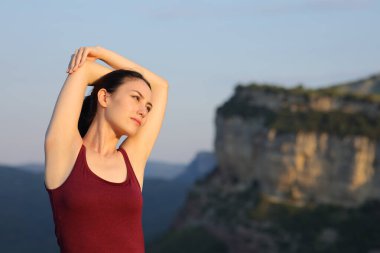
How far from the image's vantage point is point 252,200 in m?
63.6

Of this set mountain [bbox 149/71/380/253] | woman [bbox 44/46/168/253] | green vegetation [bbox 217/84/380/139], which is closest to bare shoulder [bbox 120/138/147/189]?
woman [bbox 44/46/168/253]

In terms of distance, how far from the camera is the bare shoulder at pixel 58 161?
15.5 ft

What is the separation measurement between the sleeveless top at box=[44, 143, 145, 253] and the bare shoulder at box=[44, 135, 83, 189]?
0.03 metres

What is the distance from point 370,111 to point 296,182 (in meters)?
6.69

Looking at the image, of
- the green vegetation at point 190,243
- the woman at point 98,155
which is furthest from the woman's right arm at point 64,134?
the green vegetation at point 190,243

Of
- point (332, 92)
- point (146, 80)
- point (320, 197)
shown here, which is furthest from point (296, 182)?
point (146, 80)

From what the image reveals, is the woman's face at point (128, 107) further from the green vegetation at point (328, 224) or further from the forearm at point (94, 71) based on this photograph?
the green vegetation at point (328, 224)

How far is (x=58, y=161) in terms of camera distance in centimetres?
477

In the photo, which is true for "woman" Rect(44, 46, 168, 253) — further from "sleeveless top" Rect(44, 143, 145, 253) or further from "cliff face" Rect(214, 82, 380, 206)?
"cliff face" Rect(214, 82, 380, 206)

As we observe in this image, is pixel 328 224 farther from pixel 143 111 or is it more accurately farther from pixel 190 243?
pixel 143 111

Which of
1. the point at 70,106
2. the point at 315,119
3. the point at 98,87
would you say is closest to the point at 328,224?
the point at 315,119

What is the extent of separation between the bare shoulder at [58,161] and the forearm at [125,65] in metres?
0.63

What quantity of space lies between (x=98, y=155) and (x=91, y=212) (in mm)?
366

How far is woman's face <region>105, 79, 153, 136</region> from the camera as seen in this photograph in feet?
16.2
